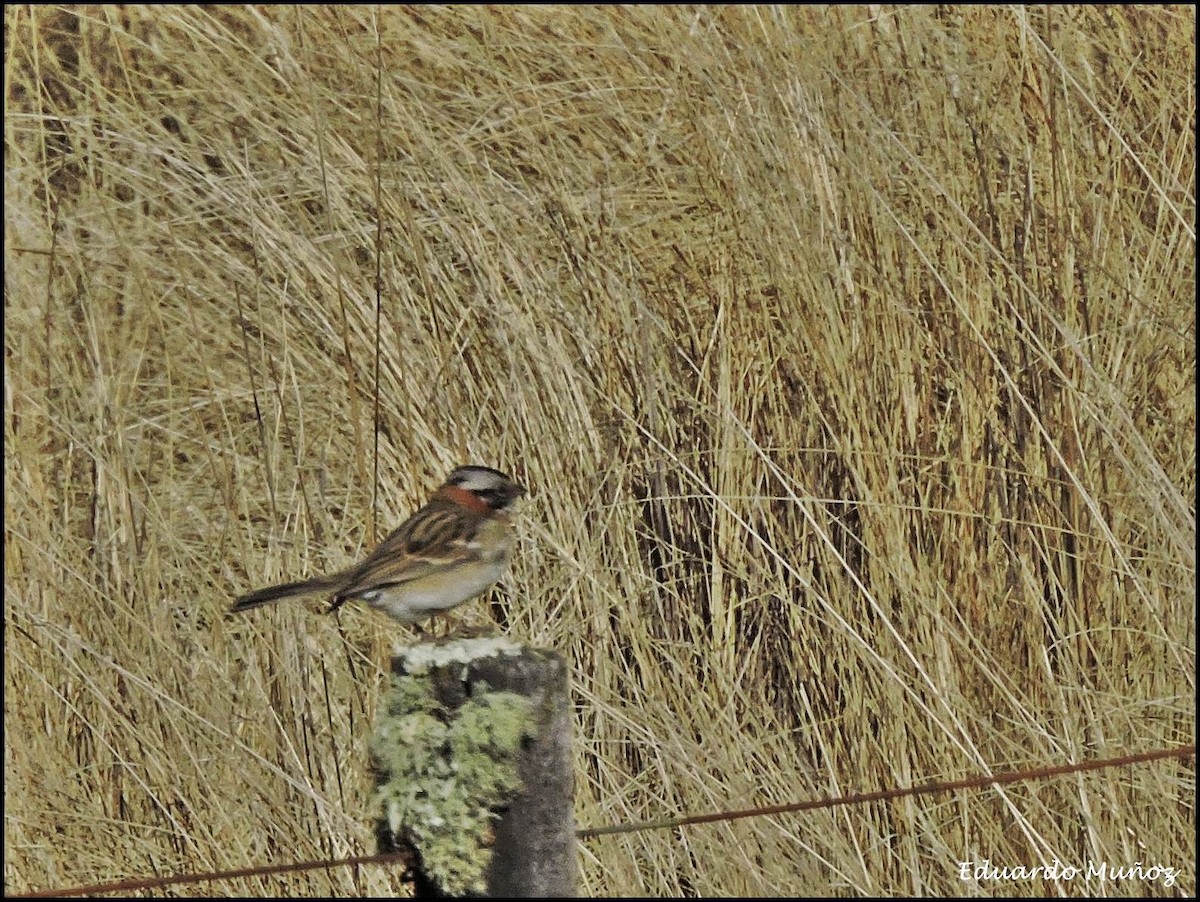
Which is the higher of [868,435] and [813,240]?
[813,240]

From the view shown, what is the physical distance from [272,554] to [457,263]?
0.97 metres

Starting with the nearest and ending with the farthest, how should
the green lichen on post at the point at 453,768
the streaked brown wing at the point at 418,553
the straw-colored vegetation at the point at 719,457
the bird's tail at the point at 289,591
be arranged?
the green lichen on post at the point at 453,768, the bird's tail at the point at 289,591, the streaked brown wing at the point at 418,553, the straw-colored vegetation at the point at 719,457

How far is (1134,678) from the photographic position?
3666 mm

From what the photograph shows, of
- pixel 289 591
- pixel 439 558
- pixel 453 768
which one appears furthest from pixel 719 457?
pixel 453 768

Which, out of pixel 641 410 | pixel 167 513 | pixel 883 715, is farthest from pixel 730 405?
pixel 167 513

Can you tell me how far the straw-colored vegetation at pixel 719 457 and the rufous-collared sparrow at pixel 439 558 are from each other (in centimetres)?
57

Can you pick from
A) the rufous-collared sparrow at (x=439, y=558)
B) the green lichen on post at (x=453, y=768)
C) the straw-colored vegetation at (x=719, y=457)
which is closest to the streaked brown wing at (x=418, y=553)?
the rufous-collared sparrow at (x=439, y=558)

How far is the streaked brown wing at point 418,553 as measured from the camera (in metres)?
3.23

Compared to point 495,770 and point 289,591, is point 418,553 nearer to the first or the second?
point 289,591

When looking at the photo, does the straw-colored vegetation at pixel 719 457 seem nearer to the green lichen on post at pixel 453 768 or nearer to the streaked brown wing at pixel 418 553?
the streaked brown wing at pixel 418 553

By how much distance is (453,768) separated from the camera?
2.11 meters

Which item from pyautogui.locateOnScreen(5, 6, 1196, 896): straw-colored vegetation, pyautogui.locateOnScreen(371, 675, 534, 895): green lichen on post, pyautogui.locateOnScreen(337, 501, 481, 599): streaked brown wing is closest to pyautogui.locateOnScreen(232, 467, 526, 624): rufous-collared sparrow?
pyautogui.locateOnScreen(337, 501, 481, 599): streaked brown wing

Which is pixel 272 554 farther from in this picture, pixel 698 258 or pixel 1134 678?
pixel 1134 678

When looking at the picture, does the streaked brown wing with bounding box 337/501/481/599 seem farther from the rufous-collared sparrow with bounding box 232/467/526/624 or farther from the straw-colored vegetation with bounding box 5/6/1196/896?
the straw-colored vegetation with bounding box 5/6/1196/896
